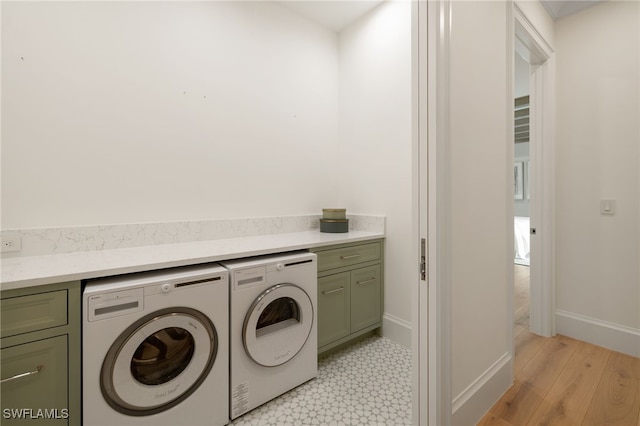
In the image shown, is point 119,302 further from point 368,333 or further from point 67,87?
point 368,333

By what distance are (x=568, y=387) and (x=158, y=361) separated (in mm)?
2339

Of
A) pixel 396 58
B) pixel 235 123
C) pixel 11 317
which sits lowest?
pixel 11 317

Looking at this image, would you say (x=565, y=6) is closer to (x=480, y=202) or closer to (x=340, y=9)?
(x=340, y=9)

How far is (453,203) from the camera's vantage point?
4.17ft

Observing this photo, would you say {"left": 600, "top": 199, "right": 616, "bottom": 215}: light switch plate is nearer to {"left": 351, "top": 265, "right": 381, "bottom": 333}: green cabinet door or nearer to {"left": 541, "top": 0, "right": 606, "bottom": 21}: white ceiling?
{"left": 541, "top": 0, "right": 606, "bottom": 21}: white ceiling

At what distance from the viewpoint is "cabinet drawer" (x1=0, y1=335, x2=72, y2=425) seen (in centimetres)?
107

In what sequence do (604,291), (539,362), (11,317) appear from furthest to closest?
(604,291), (539,362), (11,317)

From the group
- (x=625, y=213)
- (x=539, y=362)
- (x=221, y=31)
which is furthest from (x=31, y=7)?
(x=625, y=213)

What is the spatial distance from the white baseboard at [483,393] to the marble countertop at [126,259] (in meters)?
1.14

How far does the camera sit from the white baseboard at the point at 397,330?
229cm

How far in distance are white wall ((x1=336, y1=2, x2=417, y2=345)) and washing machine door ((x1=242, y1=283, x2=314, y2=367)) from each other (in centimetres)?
92

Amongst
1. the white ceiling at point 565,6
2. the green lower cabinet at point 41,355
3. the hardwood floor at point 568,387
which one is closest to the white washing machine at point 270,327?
the green lower cabinet at point 41,355

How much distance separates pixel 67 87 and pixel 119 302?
1353 millimetres

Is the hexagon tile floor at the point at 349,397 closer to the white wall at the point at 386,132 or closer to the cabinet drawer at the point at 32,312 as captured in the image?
the white wall at the point at 386,132
